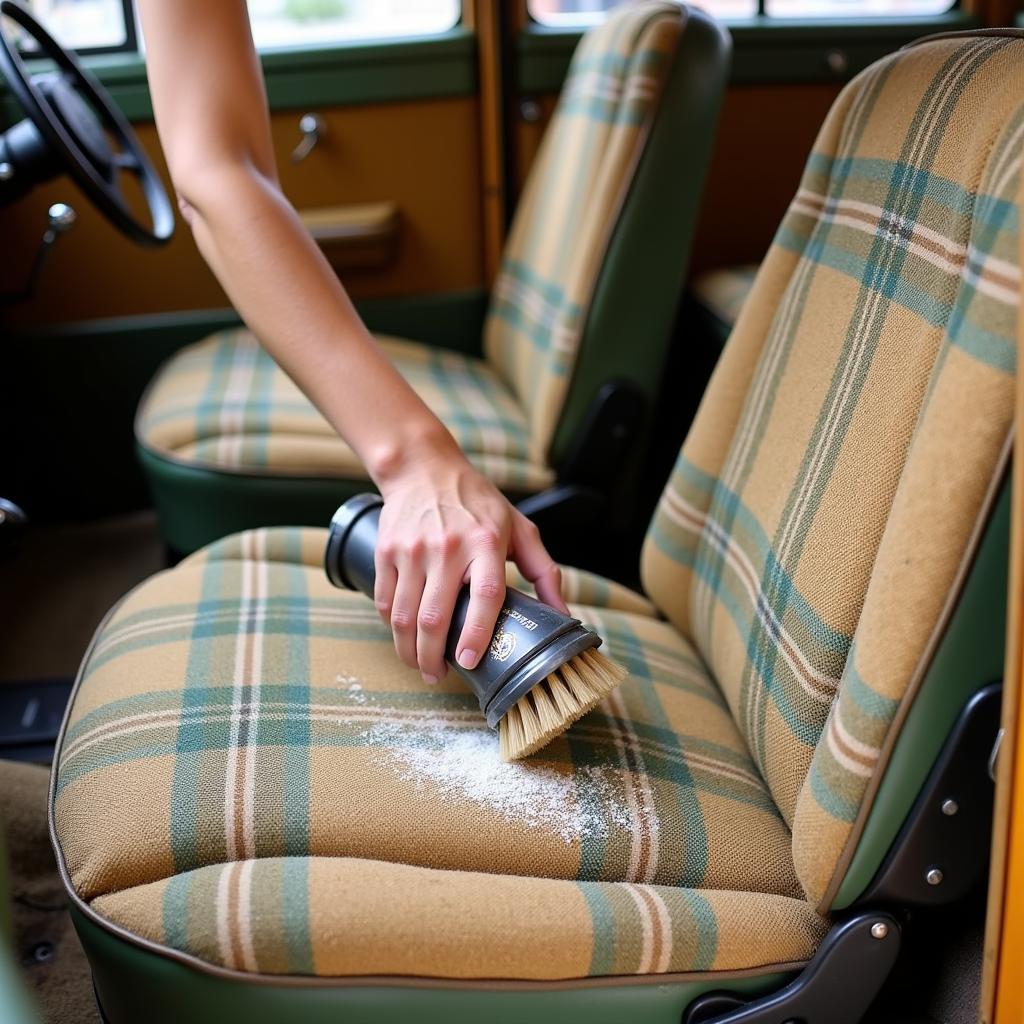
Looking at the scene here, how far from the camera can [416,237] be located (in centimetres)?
250

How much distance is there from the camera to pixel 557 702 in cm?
89

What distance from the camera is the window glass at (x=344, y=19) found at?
2.37 meters

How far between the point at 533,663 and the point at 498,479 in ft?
2.92

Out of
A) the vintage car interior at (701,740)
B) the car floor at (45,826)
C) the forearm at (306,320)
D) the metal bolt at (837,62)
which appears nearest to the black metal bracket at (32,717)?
the vintage car interior at (701,740)

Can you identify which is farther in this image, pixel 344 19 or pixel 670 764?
pixel 344 19

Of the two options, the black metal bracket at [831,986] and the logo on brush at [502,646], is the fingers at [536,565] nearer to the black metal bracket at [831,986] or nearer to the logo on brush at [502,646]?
the logo on brush at [502,646]

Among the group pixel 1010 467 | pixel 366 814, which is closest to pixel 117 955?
pixel 366 814

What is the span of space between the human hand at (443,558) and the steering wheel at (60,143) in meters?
1.00

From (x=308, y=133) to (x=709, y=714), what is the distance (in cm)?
170

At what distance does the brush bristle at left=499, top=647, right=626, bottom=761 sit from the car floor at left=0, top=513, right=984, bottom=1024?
28 cm

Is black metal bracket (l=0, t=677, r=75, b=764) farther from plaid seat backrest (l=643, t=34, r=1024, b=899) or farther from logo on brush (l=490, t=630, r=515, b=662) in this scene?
plaid seat backrest (l=643, t=34, r=1024, b=899)

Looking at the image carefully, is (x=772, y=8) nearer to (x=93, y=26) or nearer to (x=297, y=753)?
(x=93, y=26)

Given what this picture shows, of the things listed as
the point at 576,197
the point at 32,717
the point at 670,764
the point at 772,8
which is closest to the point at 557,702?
the point at 670,764

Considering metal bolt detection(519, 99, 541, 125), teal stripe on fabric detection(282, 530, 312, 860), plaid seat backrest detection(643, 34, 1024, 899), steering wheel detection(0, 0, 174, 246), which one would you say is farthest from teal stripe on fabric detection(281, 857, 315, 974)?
metal bolt detection(519, 99, 541, 125)
